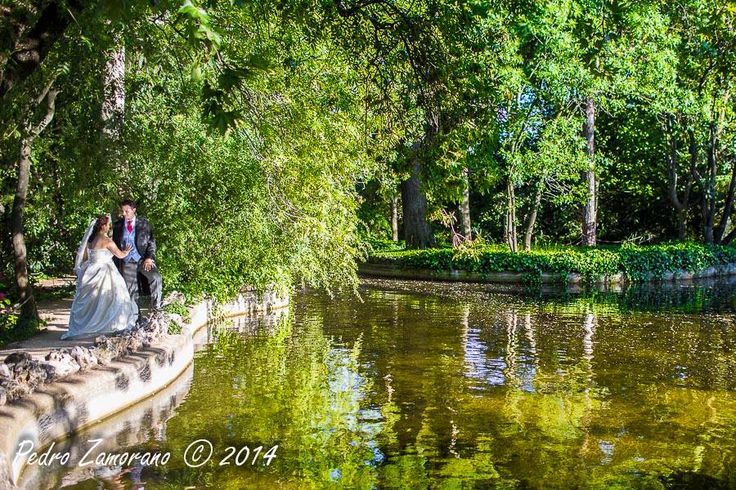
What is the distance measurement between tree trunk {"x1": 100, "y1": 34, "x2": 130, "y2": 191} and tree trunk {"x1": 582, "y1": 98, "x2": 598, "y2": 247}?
19365 millimetres

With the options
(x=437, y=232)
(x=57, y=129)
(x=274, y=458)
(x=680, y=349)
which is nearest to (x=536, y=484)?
(x=274, y=458)

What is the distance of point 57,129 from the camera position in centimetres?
1386

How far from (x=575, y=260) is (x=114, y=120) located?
18286 millimetres

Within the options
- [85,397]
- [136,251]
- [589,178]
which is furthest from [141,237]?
[589,178]

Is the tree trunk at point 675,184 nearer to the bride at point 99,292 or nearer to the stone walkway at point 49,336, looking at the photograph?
the stone walkway at point 49,336

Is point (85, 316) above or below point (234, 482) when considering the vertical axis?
Result: above

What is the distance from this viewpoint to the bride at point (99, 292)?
437 inches

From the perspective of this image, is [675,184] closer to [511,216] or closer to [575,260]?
[511,216]

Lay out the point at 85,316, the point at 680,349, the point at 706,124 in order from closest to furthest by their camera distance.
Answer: the point at 85,316 < the point at 680,349 < the point at 706,124

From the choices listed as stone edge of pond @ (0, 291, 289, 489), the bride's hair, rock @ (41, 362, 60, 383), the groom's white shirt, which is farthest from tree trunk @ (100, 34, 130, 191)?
rock @ (41, 362, 60, 383)

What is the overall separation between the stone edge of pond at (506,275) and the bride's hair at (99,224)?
700 inches

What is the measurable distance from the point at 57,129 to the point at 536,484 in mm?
10660

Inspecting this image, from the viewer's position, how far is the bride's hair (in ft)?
37.1

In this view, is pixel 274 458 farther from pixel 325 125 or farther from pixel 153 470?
pixel 325 125
